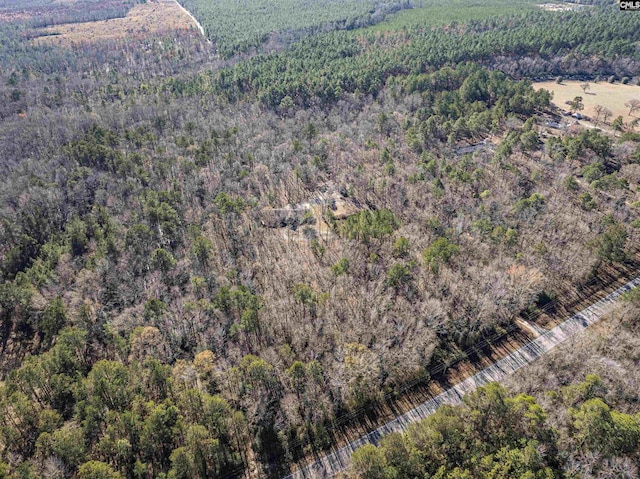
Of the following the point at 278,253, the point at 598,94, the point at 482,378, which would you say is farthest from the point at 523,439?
the point at 598,94

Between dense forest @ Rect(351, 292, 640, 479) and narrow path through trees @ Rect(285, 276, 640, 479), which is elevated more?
dense forest @ Rect(351, 292, 640, 479)

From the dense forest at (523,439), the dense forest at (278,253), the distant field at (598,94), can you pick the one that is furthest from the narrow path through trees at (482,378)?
the distant field at (598,94)

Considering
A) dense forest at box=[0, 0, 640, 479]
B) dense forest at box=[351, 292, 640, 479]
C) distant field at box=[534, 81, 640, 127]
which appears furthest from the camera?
distant field at box=[534, 81, 640, 127]

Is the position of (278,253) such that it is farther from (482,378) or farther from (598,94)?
(598,94)

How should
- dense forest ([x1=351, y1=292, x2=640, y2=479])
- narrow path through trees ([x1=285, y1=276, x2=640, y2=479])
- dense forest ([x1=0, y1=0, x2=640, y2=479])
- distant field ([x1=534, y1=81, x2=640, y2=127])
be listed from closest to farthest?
dense forest ([x1=351, y1=292, x2=640, y2=479]) < dense forest ([x1=0, y1=0, x2=640, y2=479]) < narrow path through trees ([x1=285, y1=276, x2=640, y2=479]) < distant field ([x1=534, y1=81, x2=640, y2=127])

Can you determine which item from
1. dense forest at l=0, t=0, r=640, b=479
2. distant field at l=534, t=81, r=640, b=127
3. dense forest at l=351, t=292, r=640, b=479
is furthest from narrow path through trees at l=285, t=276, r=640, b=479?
distant field at l=534, t=81, r=640, b=127

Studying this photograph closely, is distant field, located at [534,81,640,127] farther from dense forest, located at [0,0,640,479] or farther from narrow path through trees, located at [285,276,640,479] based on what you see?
narrow path through trees, located at [285,276,640,479]

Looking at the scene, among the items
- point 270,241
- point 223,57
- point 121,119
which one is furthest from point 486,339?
point 223,57

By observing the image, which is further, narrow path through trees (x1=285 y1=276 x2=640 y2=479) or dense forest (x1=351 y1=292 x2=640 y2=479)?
narrow path through trees (x1=285 y1=276 x2=640 y2=479)
